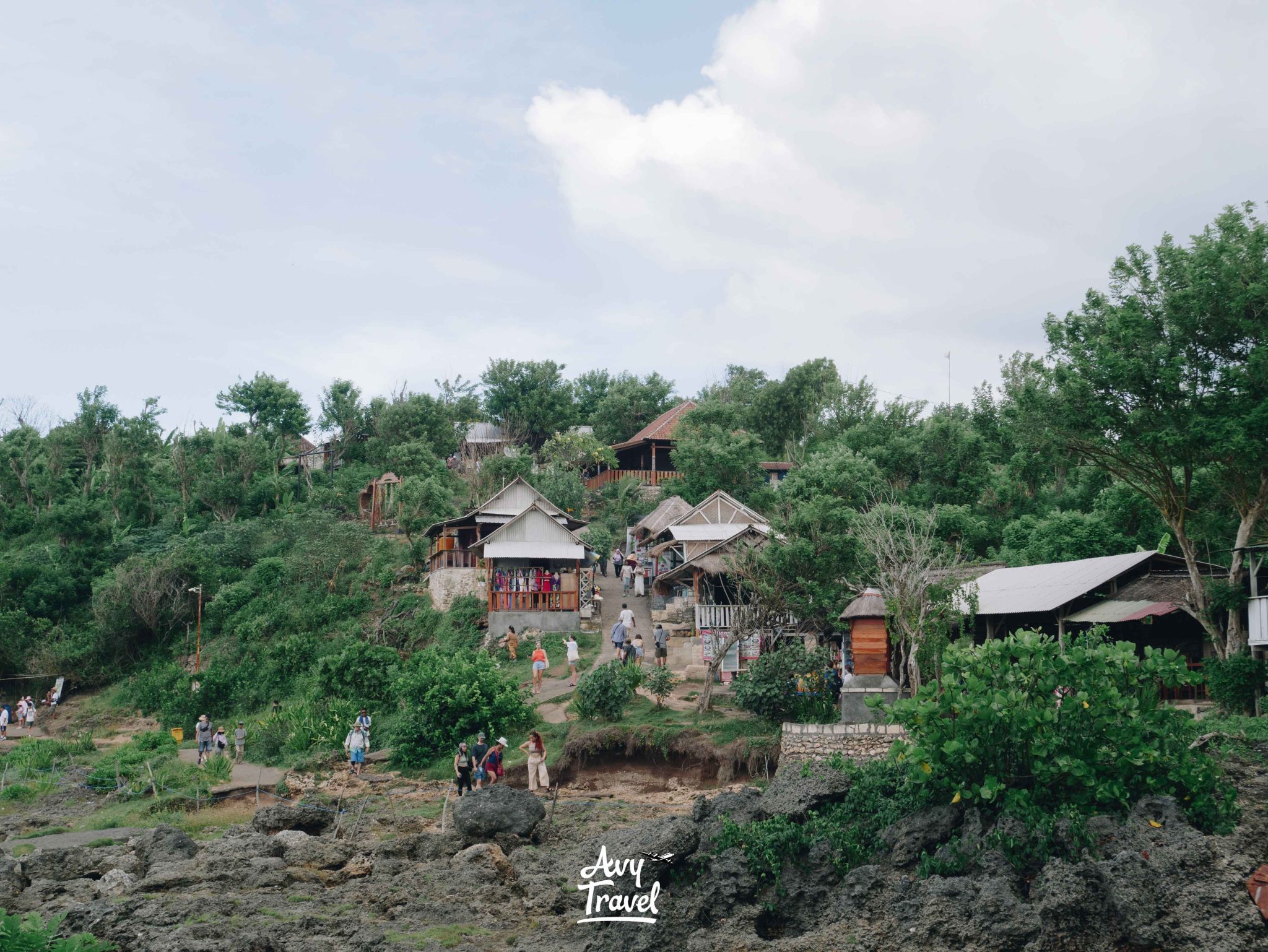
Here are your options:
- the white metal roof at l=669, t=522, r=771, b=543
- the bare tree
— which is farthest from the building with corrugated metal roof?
the white metal roof at l=669, t=522, r=771, b=543

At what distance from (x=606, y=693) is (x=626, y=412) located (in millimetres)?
32986

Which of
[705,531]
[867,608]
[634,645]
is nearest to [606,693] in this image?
[634,645]

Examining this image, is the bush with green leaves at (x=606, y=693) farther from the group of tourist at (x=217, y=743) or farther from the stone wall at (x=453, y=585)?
the stone wall at (x=453, y=585)

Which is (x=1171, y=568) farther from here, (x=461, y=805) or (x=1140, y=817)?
(x=461, y=805)

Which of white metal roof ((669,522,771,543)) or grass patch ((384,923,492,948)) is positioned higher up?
white metal roof ((669,522,771,543))

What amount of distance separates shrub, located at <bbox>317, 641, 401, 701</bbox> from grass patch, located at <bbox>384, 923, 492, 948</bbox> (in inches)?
478

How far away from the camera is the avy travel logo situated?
12750 millimetres

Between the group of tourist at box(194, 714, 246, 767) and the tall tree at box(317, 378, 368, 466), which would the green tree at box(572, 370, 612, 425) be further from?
the group of tourist at box(194, 714, 246, 767)

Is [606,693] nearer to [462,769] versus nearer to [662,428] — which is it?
[462,769]

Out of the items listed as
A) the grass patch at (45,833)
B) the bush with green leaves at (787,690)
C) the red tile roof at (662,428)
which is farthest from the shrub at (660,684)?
the red tile roof at (662,428)

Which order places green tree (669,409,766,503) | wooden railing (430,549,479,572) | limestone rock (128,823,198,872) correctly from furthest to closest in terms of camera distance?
green tree (669,409,766,503)
wooden railing (430,549,479,572)
limestone rock (128,823,198,872)

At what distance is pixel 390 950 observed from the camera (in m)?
11.8

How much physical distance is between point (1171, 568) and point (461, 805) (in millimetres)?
16235

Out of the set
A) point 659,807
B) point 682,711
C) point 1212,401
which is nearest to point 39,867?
point 659,807
